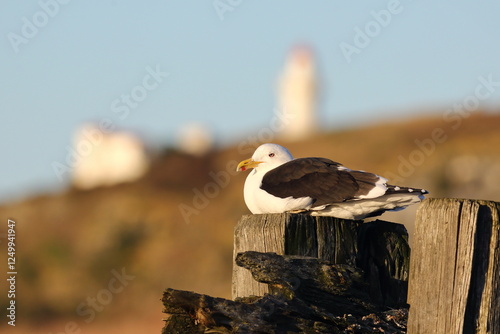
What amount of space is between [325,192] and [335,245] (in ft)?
5.42

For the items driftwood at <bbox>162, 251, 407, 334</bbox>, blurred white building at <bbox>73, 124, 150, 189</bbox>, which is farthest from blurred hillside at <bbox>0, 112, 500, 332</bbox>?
driftwood at <bbox>162, 251, 407, 334</bbox>

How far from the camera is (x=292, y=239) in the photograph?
5543 mm

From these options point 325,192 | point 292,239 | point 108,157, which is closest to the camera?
point 292,239

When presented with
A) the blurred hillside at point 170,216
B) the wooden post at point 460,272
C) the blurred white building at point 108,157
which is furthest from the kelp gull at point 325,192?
the blurred white building at point 108,157

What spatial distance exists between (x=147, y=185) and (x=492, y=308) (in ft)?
114

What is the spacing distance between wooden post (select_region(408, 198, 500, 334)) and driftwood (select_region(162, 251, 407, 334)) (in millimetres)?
507

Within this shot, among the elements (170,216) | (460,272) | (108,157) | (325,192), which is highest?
(108,157)

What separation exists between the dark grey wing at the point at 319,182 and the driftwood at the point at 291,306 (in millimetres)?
1818

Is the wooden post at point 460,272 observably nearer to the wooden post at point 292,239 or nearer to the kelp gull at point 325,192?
the wooden post at point 292,239

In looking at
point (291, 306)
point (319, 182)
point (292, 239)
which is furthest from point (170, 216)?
point (291, 306)

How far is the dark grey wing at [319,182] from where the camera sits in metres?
7.24

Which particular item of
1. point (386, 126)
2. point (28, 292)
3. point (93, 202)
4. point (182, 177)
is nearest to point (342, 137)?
point (386, 126)

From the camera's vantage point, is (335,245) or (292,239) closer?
(292,239)

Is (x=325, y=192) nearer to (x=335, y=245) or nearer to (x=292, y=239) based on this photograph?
(x=335, y=245)
